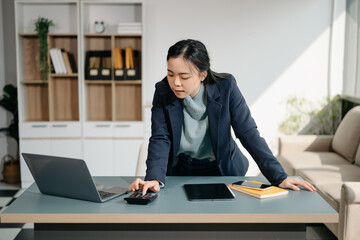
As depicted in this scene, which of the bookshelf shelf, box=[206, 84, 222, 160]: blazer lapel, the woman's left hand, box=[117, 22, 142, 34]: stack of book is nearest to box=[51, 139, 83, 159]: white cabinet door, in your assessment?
the bookshelf shelf

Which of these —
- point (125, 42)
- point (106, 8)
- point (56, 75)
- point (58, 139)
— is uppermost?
point (106, 8)

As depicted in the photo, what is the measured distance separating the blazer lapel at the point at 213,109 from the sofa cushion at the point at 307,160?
2228mm

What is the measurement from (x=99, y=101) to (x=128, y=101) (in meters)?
0.36

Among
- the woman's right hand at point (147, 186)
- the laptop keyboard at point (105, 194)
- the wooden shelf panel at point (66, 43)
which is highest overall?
the wooden shelf panel at point (66, 43)

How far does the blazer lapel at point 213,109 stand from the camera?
220 centimetres

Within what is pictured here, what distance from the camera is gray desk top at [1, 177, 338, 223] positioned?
65.3 inches

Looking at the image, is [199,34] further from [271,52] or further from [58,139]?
[58,139]

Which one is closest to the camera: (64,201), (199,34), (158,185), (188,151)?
(64,201)

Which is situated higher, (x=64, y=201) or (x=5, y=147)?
(x=64, y=201)

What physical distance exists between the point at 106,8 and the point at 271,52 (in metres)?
2.08

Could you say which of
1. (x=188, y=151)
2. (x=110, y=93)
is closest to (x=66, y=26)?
(x=110, y=93)

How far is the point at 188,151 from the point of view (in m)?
2.34

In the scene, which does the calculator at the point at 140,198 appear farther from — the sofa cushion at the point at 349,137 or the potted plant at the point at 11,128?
the potted plant at the point at 11,128

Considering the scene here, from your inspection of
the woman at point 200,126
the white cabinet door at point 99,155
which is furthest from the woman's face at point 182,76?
the white cabinet door at point 99,155
